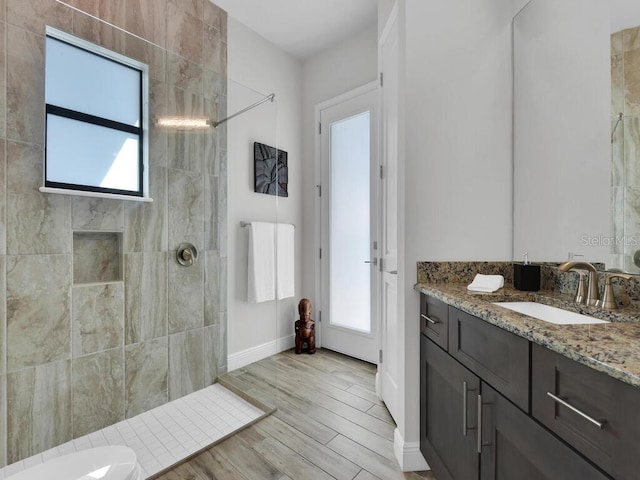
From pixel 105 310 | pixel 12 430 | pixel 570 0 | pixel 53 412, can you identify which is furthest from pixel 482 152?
pixel 12 430

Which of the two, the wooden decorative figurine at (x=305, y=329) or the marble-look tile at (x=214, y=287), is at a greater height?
the marble-look tile at (x=214, y=287)

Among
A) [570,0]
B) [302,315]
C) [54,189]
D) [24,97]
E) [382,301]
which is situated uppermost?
[570,0]

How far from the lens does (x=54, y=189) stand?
4.87 feet

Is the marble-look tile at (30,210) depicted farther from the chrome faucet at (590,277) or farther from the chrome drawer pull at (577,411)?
the chrome faucet at (590,277)

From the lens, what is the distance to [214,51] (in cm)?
238

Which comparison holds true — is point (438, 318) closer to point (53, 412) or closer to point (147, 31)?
point (53, 412)

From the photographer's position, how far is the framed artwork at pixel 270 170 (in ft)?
8.62

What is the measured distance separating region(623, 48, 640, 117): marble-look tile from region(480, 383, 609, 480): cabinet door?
41.2 inches

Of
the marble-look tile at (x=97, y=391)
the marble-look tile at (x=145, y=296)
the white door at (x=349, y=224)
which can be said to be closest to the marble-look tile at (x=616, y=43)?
the white door at (x=349, y=224)

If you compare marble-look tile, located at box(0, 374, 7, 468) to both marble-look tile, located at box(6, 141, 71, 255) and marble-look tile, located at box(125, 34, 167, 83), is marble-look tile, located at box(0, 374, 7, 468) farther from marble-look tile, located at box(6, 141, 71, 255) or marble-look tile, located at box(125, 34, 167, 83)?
marble-look tile, located at box(125, 34, 167, 83)

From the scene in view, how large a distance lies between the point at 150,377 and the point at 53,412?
17.4 inches

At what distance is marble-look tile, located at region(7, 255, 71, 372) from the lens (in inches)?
56.6

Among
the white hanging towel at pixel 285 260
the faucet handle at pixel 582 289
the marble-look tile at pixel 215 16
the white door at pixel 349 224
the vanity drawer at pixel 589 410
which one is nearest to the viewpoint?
the vanity drawer at pixel 589 410

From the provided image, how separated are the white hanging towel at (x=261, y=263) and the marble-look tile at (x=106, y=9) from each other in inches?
60.2
